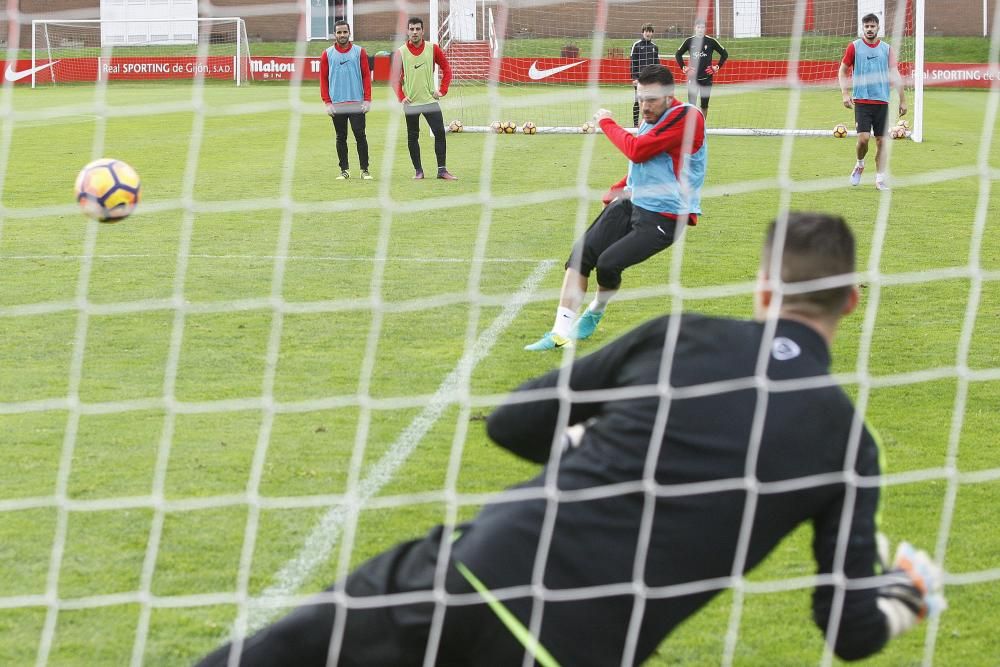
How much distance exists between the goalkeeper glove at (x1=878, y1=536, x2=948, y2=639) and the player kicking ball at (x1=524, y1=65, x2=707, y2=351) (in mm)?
4212

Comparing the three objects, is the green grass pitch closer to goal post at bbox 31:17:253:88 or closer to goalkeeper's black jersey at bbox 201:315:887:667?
goalkeeper's black jersey at bbox 201:315:887:667

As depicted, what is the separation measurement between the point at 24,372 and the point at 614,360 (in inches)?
188

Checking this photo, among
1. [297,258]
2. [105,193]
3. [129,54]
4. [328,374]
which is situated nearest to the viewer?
[105,193]

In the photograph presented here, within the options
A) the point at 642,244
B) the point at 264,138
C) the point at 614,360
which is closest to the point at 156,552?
the point at 614,360

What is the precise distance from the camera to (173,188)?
44.0 ft

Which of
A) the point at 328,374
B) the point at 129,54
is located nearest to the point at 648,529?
the point at 328,374

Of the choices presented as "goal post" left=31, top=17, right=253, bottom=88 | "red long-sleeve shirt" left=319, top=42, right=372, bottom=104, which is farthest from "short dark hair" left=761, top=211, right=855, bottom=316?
"goal post" left=31, top=17, right=253, bottom=88

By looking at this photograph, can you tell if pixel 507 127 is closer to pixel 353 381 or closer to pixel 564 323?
pixel 564 323

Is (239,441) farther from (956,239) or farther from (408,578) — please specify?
(956,239)

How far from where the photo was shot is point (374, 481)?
16.4 ft

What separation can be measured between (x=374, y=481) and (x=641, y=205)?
9.38ft

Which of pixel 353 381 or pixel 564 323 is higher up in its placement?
pixel 564 323

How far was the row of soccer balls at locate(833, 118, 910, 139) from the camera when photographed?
17984 mm

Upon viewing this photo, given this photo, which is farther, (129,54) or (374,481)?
(129,54)
